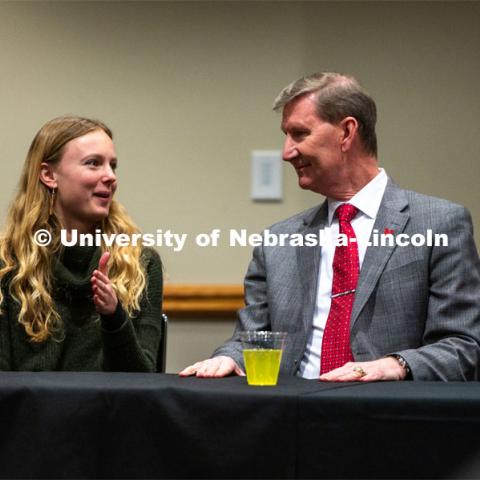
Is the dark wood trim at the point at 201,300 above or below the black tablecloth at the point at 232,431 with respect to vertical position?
below

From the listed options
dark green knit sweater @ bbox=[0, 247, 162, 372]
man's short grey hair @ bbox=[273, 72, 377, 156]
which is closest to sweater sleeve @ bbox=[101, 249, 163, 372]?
dark green knit sweater @ bbox=[0, 247, 162, 372]

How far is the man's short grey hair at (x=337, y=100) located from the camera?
7.79 feet

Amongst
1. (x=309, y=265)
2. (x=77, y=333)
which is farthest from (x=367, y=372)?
(x=77, y=333)

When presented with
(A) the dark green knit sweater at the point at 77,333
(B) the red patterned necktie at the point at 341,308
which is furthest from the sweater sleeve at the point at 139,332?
(B) the red patterned necktie at the point at 341,308

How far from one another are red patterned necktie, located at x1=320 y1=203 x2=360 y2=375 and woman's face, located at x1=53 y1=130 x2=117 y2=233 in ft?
2.14

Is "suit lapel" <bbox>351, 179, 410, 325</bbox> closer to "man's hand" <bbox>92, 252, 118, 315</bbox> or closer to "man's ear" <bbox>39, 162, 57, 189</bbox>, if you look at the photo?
"man's hand" <bbox>92, 252, 118, 315</bbox>

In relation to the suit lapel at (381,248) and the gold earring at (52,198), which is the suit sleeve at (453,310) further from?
the gold earring at (52,198)

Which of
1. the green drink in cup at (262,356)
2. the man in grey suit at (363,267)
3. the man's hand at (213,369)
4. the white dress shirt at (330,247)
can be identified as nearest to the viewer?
the green drink in cup at (262,356)

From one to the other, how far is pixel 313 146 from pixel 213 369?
77cm

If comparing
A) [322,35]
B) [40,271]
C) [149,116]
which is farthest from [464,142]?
[40,271]

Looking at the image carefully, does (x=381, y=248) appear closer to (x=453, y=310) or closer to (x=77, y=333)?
(x=453, y=310)

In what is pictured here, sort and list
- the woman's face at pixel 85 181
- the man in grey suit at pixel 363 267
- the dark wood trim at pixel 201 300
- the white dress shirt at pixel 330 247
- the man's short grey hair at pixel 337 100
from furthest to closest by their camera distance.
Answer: the dark wood trim at pixel 201 300, the woman's face at pixel 85 181, the man's short grey hair at pixel 337 100, the white dress shirt at pixel 330 247, the man in grey suit at pixel 363 267

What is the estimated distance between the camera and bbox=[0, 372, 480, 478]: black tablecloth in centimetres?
145

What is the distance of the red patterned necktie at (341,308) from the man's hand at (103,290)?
504mm
